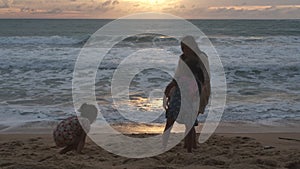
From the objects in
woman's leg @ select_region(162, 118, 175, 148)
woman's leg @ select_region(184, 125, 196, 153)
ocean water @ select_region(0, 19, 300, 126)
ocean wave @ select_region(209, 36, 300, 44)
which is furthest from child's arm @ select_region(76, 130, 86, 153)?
ocean wave @ select_region(209, 36, 300, 44)

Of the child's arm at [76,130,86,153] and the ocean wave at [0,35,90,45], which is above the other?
the ocean wave at [0,35,90,45]

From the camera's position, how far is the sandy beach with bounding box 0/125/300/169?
386cm

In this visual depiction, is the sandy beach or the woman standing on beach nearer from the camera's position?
the sandy beach

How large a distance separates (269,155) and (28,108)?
4.76 metres

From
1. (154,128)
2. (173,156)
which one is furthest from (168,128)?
(154,128)

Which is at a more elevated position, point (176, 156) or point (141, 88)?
Answer: point (176, 156)

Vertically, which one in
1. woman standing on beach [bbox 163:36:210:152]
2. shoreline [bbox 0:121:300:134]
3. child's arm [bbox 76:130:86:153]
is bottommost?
shoreline [bbox 0:121:300:134]

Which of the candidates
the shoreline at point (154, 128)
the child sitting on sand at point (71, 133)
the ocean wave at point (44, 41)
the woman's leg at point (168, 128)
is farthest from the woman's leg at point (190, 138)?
the ocean wave at point (44, 41)

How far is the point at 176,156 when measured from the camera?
4.18 m

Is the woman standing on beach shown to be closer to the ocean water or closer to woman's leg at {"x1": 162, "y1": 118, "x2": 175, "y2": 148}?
woman's leg at {"x1": 162, "y1": 118, "x2": 175, "y2": 148}

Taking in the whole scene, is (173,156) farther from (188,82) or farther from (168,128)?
→ (188,82)

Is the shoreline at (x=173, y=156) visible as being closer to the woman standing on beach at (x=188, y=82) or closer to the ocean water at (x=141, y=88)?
the woman standing on beach at (x=188, y=82)

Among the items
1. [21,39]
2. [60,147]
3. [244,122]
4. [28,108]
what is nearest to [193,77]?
[60,147]

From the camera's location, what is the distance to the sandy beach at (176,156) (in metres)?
3.86
